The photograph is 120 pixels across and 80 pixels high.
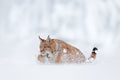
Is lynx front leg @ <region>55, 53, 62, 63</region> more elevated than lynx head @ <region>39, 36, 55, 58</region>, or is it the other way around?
lynx head @ <region>39, 36, 55, 58</region>

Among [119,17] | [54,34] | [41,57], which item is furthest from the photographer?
[119,17]

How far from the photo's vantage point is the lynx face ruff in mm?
2635

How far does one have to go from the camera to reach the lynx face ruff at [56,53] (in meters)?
2.63

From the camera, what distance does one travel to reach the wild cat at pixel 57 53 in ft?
8.64

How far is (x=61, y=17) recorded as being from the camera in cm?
293

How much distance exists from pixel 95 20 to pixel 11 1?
53 cm

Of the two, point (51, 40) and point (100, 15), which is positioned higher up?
point (100, 15)

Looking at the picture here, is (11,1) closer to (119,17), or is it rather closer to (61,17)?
(61,17)

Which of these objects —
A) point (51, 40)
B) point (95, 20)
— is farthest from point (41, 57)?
point (95, 20)

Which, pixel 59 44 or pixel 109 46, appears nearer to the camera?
pixel 59 44

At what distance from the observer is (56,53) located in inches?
104

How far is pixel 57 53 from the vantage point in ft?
8.67

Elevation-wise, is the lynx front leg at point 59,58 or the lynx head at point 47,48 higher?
the lynx head at point 47,48

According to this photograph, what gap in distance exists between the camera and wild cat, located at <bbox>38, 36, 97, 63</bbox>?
2.63m
